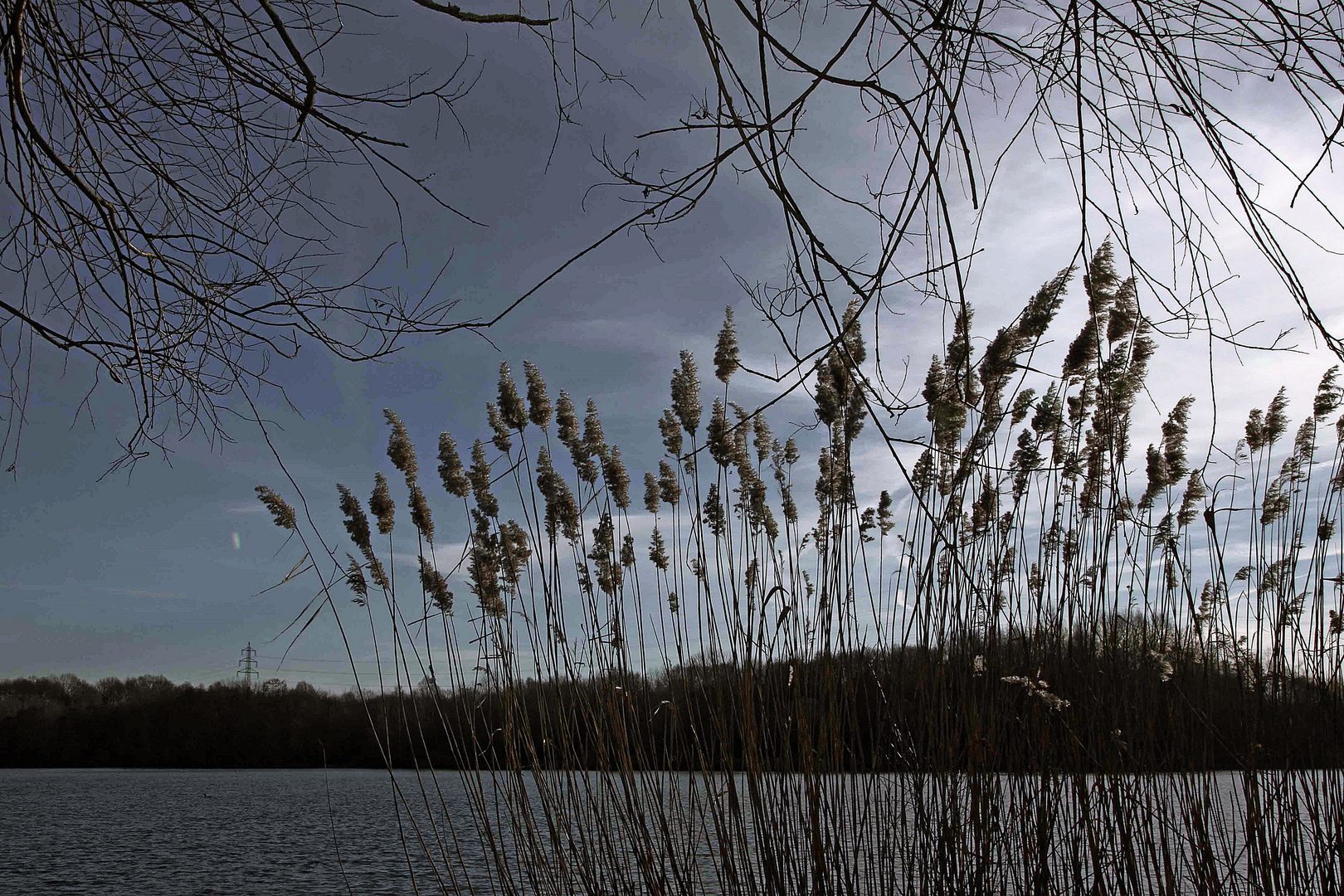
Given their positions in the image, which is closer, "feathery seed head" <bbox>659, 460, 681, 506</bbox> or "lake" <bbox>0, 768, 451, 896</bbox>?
"feathery seed head" <bbox>659, 460, 681, 506</bbox>

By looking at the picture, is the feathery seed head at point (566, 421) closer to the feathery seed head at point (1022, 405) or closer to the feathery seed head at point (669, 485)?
the feathery seed head at point (669, 485)

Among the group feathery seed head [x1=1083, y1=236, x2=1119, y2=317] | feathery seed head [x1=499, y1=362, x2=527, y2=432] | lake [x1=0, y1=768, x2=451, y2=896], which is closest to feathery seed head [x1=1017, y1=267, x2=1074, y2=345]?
feathery seed head [x1=1083, y1=236, x2=1119, y2=317]

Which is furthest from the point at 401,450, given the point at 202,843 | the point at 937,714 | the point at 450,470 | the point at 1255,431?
the point at 202,843

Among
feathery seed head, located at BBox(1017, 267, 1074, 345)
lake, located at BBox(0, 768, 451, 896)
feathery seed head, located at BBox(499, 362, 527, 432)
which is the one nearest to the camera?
feathery seed head, located at BBox(1017, 267, 1074, 345)

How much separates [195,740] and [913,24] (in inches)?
1511

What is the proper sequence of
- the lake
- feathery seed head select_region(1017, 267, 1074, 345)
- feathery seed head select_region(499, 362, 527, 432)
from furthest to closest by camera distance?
the lake < feathery seed head select_region(499, 362, 527, 432) < feathery seed head select_region(1017, 267, 1074, 345)

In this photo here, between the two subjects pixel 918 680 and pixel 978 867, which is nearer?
pixel 978 867

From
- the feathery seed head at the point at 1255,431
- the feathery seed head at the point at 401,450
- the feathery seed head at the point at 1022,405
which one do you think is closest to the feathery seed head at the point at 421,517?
the feathery seed head at the point at 401,450

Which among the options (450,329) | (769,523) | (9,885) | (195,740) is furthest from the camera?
(195,740)

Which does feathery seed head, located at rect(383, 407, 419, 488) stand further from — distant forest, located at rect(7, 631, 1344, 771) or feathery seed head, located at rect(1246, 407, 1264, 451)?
feathery seed head, located at rect(1246, 407, 1264, 451)

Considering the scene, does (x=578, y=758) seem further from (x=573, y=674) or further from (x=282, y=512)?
(x=282, y=512)

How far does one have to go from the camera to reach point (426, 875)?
7230mm

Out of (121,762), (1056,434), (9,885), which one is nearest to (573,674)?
(1056,434)

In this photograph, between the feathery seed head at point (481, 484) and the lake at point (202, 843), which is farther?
the lake at point (202, 843)
